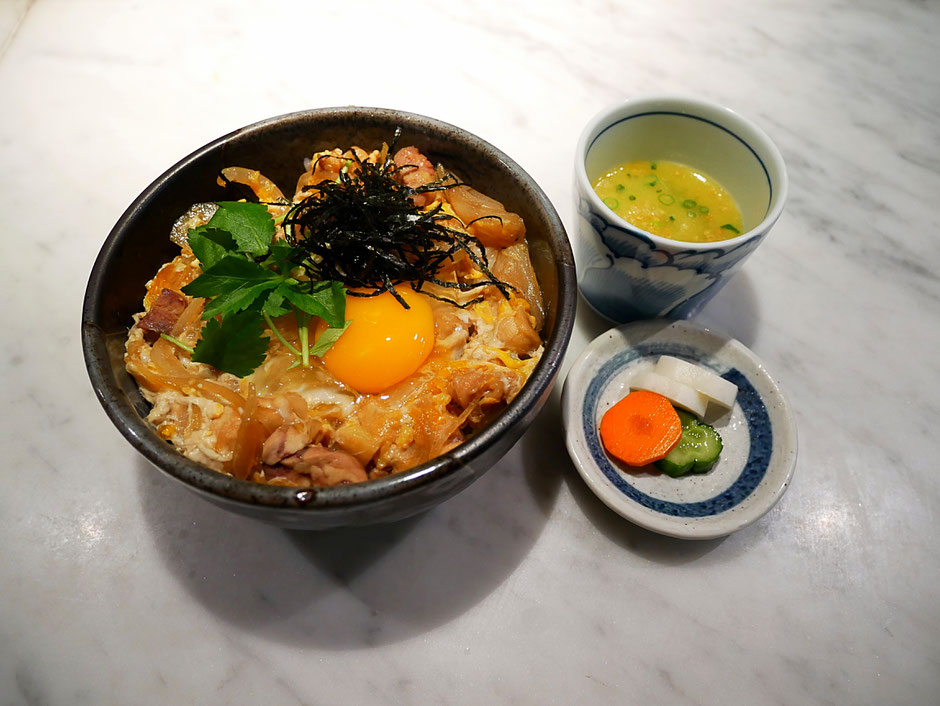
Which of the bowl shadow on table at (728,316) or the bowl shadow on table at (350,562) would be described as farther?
the bowl shadow on table at (728,316)

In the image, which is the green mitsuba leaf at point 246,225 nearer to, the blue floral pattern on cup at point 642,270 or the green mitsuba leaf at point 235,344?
the green mitsuba leaf at point 235,344

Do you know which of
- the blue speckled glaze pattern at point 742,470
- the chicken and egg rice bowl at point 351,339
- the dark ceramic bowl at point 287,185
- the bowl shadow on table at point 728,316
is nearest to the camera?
the dark ceramic bowl at point 287,185

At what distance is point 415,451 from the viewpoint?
1799mm

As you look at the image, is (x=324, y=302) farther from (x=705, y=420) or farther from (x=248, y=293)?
(x=705, y=420)

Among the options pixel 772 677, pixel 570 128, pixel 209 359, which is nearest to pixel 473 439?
pixel 209 359

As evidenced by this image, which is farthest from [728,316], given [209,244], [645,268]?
[209,244]

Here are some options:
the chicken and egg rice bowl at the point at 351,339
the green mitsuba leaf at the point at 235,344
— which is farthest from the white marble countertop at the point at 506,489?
the green mitsuba leaf at the point at 235,344

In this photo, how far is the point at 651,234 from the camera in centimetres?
207

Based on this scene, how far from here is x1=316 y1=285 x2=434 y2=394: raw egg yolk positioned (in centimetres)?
190

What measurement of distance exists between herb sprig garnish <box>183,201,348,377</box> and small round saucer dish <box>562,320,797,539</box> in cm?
92

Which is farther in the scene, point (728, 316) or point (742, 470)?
point (728, 316)

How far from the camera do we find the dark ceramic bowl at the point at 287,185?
1518 millimetres

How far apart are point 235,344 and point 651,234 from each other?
1.37 meters

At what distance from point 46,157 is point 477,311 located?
251 centimetres
